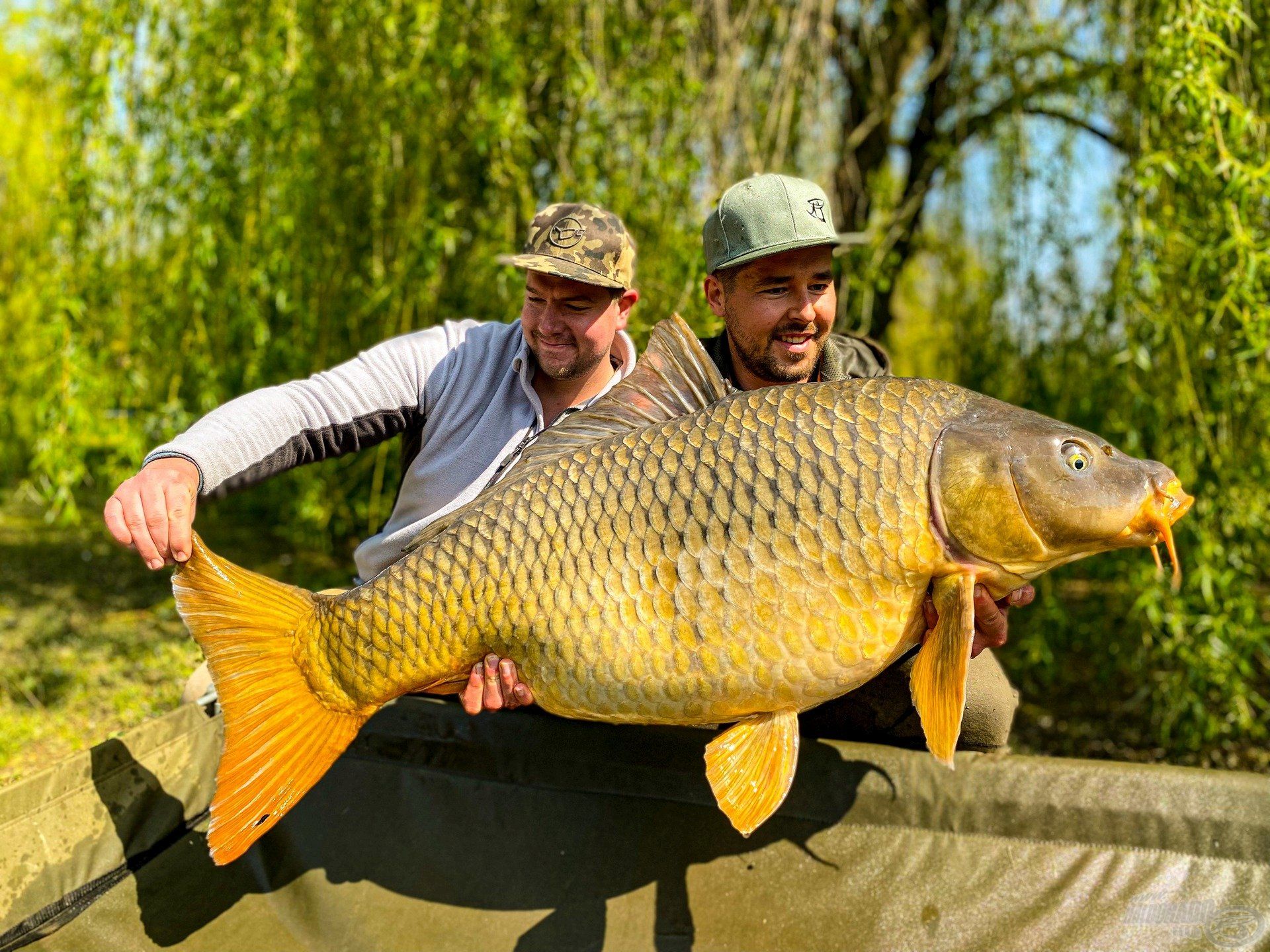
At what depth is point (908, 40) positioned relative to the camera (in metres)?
3.36

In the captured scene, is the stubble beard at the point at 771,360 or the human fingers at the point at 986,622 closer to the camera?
the human fingers at the point at 986,622

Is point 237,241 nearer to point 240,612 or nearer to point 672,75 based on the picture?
point 672,75

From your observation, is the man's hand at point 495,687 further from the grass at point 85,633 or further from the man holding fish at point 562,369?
the grass at point 85,633

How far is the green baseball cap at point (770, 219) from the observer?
170cm

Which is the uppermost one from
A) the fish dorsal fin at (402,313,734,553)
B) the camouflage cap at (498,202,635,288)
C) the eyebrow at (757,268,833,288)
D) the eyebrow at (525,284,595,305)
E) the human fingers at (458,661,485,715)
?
the camouflage cap at (498,202,635,288)

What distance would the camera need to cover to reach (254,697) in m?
1.37

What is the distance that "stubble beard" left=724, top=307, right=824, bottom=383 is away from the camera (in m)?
1.76

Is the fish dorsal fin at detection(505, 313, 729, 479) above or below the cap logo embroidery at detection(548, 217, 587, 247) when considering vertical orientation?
below

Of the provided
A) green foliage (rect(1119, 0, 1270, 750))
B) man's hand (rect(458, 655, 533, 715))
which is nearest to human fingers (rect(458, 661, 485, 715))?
man's hand (rect(458, 655, 533, 715))

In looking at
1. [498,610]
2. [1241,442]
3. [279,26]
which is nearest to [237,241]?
[279,26]

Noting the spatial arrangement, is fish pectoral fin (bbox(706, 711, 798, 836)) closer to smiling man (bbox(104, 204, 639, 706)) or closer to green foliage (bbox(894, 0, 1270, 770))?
smiling man (bbox(104, 204, 639, 706))

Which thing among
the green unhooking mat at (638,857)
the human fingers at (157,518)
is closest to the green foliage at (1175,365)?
the green unhooking mat at (638,857)

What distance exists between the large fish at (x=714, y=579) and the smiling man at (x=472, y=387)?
360 millimetres

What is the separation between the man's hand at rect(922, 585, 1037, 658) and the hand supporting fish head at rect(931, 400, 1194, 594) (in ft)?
0.24
